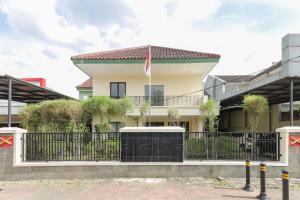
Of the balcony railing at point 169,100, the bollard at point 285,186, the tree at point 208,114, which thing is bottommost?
the bollard at point 285,186

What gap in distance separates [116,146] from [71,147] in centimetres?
160

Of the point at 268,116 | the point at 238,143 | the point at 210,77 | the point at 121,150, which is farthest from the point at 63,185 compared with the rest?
the point at 210,77

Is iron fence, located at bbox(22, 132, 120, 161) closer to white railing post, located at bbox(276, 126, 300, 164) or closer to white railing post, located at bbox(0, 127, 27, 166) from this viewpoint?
white railing post, located at bbox(0, 127, 27, 166)

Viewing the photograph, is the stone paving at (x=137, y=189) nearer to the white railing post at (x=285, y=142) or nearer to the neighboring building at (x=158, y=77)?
the white railing post at (x=285, y=142)

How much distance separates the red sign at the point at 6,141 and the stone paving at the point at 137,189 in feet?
3.98

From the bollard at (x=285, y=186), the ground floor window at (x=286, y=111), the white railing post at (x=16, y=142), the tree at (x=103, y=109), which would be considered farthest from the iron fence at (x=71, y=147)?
the ground floor window at (x=286, y=111)

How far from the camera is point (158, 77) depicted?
17891 mm

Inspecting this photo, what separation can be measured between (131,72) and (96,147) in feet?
29.5

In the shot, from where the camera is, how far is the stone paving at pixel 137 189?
22.4 ft

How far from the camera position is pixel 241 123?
23.0 meters

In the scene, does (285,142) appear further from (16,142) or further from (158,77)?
(158,77)

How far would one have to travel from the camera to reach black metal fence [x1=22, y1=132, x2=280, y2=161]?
8898 millimetres

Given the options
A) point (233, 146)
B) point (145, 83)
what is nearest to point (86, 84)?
point (145, 83)

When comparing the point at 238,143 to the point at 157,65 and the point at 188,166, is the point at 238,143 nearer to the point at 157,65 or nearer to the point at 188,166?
the point at 188,166
